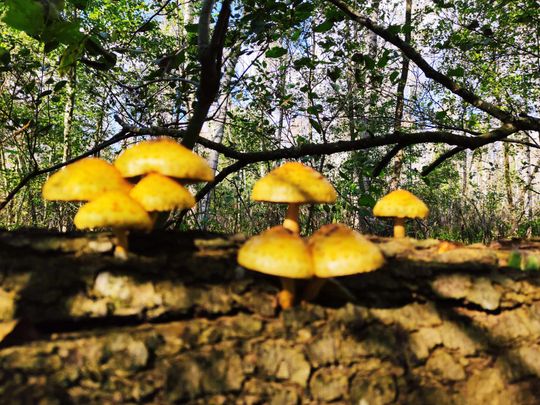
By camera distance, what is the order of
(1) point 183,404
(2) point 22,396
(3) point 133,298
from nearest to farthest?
(2) point 22,396, (1) point 183,404, (3) point 133,298

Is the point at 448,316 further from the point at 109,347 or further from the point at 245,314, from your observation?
the point at 109,347

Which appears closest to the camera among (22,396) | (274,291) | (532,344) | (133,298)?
(22,396)

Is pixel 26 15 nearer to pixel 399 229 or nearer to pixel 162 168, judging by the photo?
pixel 162 168

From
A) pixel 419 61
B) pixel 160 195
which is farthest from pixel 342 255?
pixel 419 61

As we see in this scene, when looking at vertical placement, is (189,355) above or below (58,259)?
below

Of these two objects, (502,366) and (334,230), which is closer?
(334,230)

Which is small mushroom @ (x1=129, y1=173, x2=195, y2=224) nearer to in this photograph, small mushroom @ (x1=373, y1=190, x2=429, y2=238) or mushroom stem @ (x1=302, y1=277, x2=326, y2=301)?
mushroom stem @ (x1=302, y1=277, x2=326, y2=301)

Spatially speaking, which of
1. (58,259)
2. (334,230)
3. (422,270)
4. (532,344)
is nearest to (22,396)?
(58,259)
